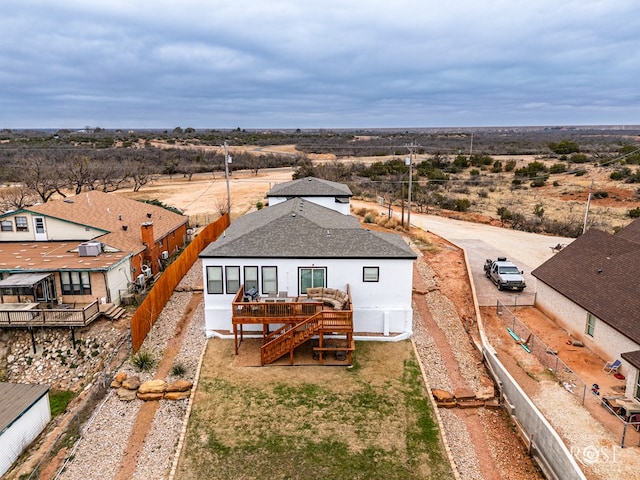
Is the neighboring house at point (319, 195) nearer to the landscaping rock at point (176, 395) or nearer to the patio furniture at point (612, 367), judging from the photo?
the landscaping rock at point (176, 395)

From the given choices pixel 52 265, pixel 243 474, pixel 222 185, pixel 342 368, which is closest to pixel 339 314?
pixel 342 368

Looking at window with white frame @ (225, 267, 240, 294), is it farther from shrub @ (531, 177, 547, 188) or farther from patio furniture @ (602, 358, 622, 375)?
shrub @ (531, 177, 547, 188)

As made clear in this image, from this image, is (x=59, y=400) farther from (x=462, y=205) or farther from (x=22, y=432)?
(x=462, y=205)

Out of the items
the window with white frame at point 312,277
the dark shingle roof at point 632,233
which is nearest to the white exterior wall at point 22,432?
the window with white frame at point 312,277

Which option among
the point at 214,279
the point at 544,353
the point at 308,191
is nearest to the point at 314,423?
the point at 214,279

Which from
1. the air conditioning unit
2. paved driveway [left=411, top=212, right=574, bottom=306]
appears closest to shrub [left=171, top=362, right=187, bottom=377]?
the air conditioning unit

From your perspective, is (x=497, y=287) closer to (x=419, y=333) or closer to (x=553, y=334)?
(x=553, y=334)
